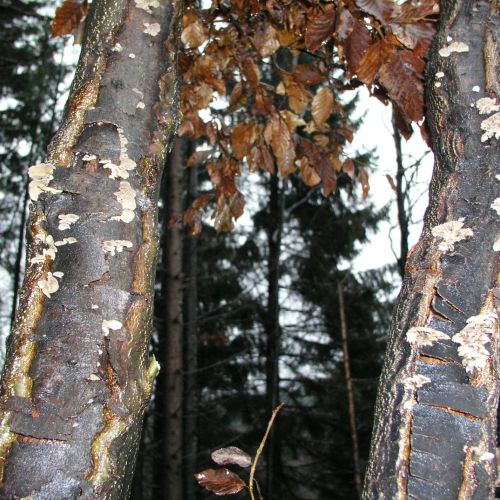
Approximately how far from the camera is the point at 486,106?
98 centimetres

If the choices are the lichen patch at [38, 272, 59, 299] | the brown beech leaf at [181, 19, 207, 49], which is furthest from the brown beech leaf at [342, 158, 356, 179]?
the lichen patch at [38, 272, 59, 299]

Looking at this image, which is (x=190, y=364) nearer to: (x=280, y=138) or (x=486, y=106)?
(x=280, y=138)

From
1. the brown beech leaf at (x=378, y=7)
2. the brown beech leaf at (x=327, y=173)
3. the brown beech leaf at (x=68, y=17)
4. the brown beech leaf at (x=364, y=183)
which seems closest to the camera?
the brown beech leaf at (x=378, y=7)

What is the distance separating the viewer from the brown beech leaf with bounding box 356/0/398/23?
1188 millimetres

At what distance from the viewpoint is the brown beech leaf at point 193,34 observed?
190cm

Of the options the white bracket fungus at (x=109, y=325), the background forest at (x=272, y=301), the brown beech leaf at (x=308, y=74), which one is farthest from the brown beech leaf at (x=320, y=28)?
the background forest at (x=272, y=301)

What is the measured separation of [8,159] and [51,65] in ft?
7.63

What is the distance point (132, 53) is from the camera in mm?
1171

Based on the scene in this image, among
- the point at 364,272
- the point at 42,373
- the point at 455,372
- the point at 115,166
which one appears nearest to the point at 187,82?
the point at 115,166

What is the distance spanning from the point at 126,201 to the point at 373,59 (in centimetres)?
84

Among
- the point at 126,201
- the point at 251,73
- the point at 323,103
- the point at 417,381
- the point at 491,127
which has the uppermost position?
the point at 251,73

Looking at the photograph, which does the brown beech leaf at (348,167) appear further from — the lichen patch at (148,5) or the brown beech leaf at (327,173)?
the lichen patch at (148,5)

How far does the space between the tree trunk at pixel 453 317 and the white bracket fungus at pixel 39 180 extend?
79 centimetres

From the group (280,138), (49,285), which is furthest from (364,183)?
(49,285)
